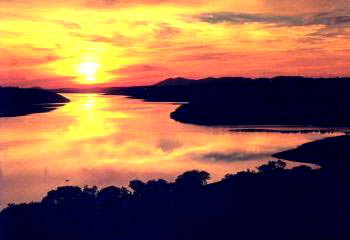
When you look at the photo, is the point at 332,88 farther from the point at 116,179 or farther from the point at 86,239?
the point at 86,239

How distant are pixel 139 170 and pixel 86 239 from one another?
762 inches

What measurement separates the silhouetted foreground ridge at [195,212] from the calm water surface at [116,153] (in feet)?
23.3

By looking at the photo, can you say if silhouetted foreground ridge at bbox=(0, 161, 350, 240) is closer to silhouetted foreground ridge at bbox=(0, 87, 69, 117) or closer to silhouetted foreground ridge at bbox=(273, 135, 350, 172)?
silhouetted foreground ridge at bbox=(273, 135, 350, 172)

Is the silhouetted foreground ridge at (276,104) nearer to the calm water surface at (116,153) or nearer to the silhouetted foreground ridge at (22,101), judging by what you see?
the calm water surface at (116,153)

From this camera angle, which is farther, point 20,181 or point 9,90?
point 9,90

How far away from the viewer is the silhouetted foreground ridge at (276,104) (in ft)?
296

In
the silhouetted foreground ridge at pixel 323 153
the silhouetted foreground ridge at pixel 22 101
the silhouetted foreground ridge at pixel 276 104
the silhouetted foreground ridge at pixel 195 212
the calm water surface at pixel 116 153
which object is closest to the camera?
the silhouetted foreground ridge at pixel 195 212

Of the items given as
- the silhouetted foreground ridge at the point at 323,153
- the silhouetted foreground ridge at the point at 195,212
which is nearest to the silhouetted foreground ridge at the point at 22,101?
the silhouetted foreground ridge at the point at 323,153

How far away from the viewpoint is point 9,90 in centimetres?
15212

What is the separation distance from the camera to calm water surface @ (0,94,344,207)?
136ft

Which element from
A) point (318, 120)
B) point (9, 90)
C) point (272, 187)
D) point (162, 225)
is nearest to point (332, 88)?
point (318, 120)

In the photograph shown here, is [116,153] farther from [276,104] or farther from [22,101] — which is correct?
[22,101]

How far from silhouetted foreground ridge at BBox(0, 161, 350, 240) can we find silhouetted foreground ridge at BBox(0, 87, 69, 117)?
305ft

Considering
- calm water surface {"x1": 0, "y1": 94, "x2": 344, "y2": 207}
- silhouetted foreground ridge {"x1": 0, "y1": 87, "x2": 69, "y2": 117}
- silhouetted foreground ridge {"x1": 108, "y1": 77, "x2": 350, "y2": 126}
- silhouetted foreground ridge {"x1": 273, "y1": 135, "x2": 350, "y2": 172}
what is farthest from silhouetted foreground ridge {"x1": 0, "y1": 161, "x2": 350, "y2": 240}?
silhouetted foreground ridge {"x1": 0, "y1": 87, "x2": 69, "y2": 117}
